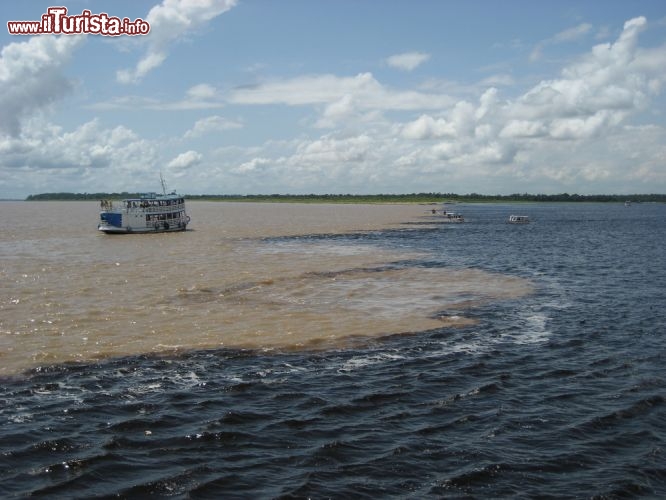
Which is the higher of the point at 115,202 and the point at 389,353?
the point at 115,202

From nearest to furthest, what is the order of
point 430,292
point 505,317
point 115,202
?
point 505,317 → point 430,292 → point 115,202

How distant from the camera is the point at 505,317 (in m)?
30.4

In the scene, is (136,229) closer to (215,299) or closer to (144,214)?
(144,214)

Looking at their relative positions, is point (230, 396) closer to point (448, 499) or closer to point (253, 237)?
point (448, 499)

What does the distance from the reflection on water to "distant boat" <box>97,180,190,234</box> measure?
27530 millimetres

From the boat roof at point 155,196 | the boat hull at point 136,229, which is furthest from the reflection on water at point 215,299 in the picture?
the boat roof at point 155,196

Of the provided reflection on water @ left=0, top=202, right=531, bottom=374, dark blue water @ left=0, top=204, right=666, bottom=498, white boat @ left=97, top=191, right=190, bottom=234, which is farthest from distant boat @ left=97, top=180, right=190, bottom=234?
dark blue water @ left=0, top=204, right=666, bottom=498

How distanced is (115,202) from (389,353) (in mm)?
88344

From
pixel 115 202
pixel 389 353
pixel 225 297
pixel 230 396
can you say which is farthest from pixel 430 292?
pixel 115 202

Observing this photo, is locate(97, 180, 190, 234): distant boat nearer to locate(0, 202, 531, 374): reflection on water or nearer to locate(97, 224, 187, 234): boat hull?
locate(97, 224, 187, 234): boat hull

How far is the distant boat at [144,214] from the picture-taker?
93562 millimetres

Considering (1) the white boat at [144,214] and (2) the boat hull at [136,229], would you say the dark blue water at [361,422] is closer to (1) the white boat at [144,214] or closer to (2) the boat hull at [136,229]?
(2) the boat hull at [136,229]

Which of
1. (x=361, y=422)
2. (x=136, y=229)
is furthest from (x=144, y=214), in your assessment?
(x=361, y=422)

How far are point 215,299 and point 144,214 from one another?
2627 inches
